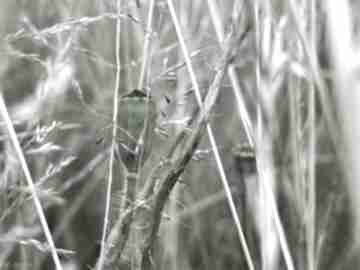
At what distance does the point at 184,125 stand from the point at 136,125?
5 centimetres

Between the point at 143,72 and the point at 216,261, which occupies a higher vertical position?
the point at 143,72

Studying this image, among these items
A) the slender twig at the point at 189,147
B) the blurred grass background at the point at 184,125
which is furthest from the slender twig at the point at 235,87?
the slender twig at the point at 189,147

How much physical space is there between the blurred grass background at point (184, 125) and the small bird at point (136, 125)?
0.7 inches

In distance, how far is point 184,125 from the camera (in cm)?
53

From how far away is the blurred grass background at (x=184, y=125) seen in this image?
57cm

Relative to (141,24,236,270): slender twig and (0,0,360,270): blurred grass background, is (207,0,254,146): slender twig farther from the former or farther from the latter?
(141,24,236,270): slender twig

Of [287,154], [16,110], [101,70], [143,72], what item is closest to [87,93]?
[101,70]

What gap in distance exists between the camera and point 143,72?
575mm

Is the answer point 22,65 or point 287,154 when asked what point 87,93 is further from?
point 287,154

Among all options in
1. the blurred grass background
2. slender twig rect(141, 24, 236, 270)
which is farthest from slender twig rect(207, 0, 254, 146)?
slender twig rect(141, 24, 236, 270)

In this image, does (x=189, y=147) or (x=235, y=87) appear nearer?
(x=189, y=147)

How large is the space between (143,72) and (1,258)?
12.1 inches

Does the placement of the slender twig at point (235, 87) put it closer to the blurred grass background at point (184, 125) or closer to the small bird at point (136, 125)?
the blurred grass background at point (184, 125)

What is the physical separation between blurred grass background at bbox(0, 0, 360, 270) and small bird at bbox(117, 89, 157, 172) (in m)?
0.02
